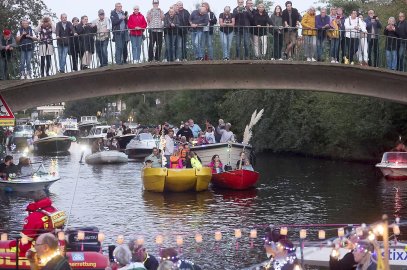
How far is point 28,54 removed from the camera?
24609mm

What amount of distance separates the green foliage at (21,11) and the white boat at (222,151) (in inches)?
424

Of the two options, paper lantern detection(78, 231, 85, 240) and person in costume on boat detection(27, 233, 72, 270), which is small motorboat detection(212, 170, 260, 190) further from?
person in costume on boat detection(27, 233, 72, 270)

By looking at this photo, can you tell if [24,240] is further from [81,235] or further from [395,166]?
[395,166]

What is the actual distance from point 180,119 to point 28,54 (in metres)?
58.2

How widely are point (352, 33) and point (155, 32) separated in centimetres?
580

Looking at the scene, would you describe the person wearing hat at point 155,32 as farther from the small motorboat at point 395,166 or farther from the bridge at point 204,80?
the small motorboat at point 395,166

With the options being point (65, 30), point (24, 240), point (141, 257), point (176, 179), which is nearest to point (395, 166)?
point (176, 179)

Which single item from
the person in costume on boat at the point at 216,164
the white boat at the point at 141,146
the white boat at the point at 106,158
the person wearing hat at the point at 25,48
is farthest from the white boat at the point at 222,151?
the white boat at the point at 141,146

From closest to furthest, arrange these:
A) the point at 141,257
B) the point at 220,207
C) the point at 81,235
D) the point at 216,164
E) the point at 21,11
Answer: the point at 141,257 < the point at 81,235 < the point at 220,207 < the point at 216,164 < the point at 21,11

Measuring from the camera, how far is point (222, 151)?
38375 mm

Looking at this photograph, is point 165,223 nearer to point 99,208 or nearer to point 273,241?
point 99,208

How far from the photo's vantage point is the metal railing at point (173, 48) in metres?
25.0

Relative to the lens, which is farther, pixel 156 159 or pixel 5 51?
pixel 156 159

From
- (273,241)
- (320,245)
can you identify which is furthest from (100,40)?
(273,241)
